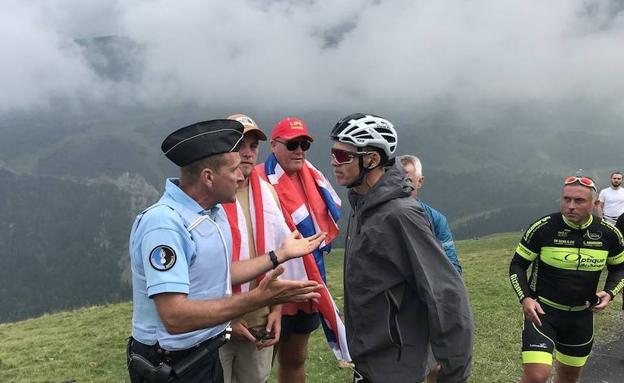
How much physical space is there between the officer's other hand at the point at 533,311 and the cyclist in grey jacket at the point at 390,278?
10.9ft

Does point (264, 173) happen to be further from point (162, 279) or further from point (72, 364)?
point (72, 364)

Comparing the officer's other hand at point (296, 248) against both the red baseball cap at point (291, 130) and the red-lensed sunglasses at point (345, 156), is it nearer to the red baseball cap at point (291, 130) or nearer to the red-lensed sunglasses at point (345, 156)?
the red-lensed sunglasses at point (345, 156)

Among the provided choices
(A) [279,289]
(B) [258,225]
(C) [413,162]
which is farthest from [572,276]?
(A) [279,289]

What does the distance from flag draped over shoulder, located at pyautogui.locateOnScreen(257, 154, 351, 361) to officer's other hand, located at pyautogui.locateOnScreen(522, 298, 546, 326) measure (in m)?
2.93

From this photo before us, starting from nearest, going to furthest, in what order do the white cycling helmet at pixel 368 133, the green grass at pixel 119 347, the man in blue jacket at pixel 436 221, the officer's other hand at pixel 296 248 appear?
the officer's other hand at pixel 296 248 < the white cycling helmet at pixel 368 133 < the man in blue jacket at pixel 436 221 < the green grass at pixel 119 347

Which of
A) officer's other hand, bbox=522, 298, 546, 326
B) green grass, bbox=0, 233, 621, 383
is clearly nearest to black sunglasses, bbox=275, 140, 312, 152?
officer's other hand, bbox=522, 298, 546, 326

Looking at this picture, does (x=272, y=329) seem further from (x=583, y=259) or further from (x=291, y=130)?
(x=583, y=259)

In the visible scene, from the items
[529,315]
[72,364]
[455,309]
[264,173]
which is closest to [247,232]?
[264,173]

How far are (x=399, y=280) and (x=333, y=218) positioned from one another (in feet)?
7.30

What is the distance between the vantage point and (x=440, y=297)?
157 inches

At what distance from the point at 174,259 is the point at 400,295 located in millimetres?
2039

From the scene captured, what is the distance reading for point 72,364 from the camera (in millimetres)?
12406

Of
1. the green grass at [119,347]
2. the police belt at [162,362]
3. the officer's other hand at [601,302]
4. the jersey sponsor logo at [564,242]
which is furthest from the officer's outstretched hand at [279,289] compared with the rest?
the green grass at [119,347]

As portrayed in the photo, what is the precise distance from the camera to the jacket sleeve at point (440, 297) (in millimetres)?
3977
